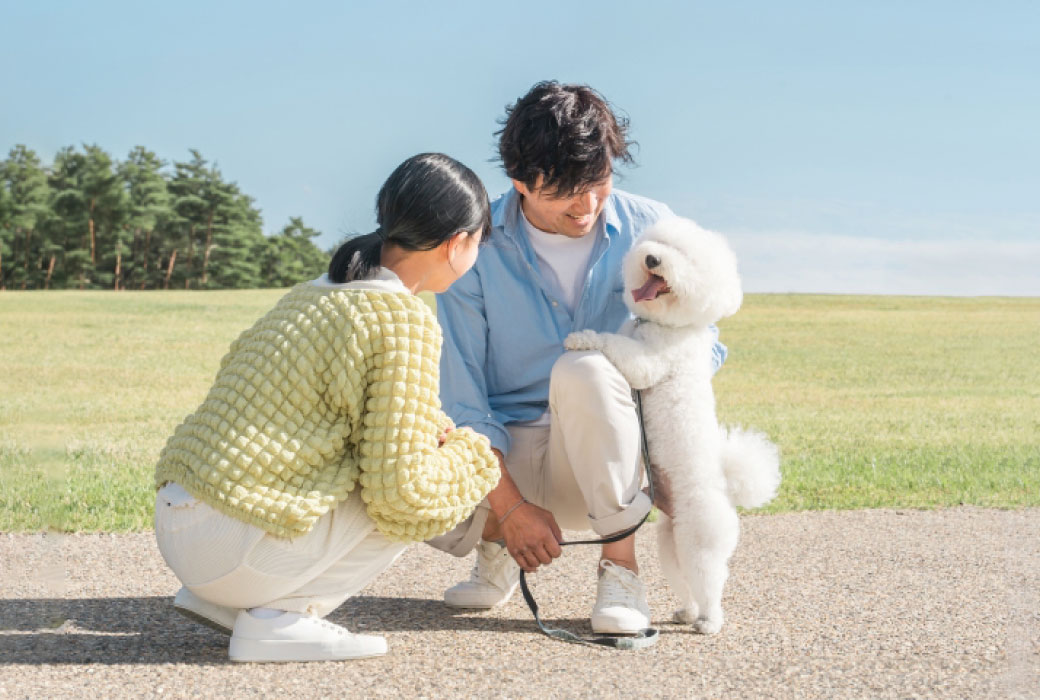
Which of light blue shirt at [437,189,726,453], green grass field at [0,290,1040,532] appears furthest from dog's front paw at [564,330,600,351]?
green grass field at [0,290,1040,532]

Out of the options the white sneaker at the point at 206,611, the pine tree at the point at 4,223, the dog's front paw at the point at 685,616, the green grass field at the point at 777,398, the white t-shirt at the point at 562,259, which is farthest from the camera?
the pine tree at the point at 4,223

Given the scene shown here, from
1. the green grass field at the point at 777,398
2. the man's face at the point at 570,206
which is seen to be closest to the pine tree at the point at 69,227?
the green grass field at the point at 777,398

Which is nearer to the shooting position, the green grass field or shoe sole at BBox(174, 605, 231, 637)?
shoe sole at BBox(174, 605, 231, 637)

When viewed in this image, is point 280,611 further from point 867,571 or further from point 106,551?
point 867,571

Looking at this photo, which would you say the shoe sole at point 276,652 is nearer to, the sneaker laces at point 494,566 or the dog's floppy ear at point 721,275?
the sneaker laces at point 494,566

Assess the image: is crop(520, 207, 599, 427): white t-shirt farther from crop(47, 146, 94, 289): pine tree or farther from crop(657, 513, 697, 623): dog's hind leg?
crop(47, 146, 94, 289): pine tree

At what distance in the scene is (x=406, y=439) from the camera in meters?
2.77

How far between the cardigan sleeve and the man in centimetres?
53

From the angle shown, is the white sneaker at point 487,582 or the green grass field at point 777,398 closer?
the white sneaker at point 487,582

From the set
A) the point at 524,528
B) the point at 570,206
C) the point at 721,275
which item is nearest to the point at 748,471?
the point at 721,275

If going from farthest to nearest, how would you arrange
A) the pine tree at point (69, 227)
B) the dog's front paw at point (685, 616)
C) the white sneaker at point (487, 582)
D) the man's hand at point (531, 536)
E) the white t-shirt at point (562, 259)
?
the pine tree at point (69, 227) → the white t-shirt at point (562, 259) → the white sneaker at point (487, 582) → the dog's front paw at point (685, 616) → the man's hand at point (531, 536)

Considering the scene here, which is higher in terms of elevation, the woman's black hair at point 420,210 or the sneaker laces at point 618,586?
the woman's black hair at point 420,210

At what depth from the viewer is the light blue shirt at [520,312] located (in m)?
3.71

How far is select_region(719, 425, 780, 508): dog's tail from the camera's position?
133 inches
